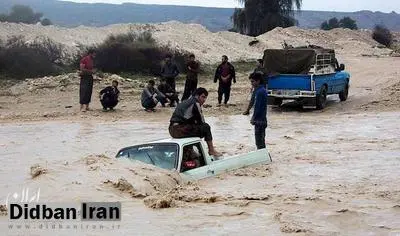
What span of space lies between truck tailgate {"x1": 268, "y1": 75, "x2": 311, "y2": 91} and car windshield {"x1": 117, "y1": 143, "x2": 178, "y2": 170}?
1150cm

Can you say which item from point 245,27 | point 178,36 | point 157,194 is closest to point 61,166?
point 157,194

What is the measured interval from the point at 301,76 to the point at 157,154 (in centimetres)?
1180

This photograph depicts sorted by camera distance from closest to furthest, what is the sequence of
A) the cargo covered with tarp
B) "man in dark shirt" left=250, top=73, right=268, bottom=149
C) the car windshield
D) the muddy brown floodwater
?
the muddy brown floodwater → the car windshield → "man in dark shirt" left=250, top=73, right=268, bottom=149 → the cargo covered with tarp

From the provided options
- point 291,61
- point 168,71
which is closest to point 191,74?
point 168,71

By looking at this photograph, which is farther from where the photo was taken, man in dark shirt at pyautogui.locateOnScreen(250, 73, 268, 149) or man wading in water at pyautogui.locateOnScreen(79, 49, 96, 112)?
man wading in water at pyautogui.locateOnScreen(79, 49, 96, 112)

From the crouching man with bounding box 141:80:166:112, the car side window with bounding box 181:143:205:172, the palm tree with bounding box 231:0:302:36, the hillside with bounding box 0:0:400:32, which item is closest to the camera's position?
the car side window with bounding box 181:143:205:172

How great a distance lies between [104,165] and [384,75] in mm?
25543

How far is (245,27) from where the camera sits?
6366cm

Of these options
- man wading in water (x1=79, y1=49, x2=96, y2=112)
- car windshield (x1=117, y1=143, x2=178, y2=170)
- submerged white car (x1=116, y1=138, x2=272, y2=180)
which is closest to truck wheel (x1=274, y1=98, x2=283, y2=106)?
man wading in water (x1=79, y1=49, x2=96, y2=112)

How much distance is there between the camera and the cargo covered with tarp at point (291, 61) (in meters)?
21.3

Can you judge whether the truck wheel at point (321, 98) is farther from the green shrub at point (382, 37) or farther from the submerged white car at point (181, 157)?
the green shrub at point (382, 37)

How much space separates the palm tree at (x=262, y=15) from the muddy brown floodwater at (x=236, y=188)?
155ft

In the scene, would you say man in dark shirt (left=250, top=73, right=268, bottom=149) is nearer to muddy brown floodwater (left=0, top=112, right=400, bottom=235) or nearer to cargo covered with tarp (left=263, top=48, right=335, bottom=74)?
muddy brown floodwater (left=0, top=112, right=400, bottom=235)

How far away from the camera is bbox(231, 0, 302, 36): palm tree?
203 feet
